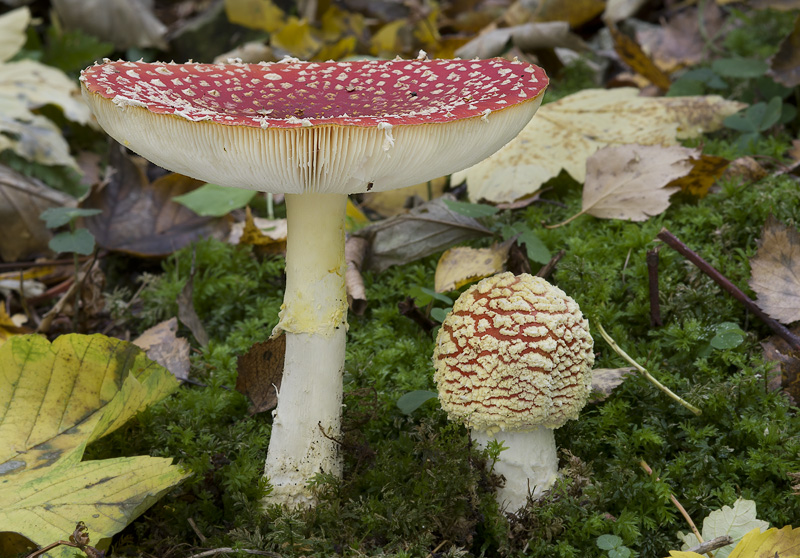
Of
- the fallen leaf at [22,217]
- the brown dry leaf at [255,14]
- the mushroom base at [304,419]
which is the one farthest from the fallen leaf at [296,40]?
the mushroom base at [304,419]

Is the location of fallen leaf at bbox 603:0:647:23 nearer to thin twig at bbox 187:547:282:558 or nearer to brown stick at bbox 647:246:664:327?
brown stick at bbox 647:246:664:327

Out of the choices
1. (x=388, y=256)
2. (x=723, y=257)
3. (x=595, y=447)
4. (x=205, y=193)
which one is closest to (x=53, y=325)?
(x=205, y=193)

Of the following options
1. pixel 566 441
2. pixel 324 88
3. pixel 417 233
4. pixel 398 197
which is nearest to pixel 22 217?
pixel 398 197

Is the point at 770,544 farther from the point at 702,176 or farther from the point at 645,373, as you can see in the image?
the point at 702,176

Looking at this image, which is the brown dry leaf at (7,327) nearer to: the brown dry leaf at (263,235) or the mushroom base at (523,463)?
the brown dry leaf at (263,235)

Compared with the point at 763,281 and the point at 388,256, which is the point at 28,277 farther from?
the point at 763,281

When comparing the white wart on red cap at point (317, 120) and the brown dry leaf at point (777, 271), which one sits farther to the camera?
the brown dry leaf at point (777, 271)

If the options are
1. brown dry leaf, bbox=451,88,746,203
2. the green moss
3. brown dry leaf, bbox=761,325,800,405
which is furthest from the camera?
brown dry leaf, bbox=451,88,746,203

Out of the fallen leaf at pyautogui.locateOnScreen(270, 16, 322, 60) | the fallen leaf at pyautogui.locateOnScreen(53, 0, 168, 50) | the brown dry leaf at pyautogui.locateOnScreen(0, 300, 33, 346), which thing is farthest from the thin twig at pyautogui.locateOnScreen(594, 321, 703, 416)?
the fallen leaf at pyautogui.locateOnScreen(53, 0, 168, 50)
